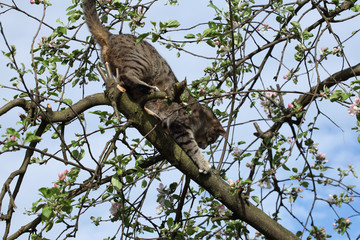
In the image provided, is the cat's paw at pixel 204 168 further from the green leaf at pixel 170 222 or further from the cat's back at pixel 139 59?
the cat's back at pixel 139 59

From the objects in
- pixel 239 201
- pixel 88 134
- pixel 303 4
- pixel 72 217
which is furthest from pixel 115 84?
pixel 303 4

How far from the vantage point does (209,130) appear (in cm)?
616

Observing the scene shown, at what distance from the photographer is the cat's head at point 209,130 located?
19.9ft

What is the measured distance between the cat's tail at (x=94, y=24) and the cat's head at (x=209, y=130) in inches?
68.5

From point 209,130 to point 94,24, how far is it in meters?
2.18

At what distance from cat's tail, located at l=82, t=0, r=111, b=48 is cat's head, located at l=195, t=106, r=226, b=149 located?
1.74 metres

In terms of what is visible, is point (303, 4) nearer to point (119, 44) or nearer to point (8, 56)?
point (119, 44)

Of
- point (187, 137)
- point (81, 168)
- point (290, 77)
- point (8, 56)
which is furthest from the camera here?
point (187, 137)

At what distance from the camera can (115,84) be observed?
400 cm

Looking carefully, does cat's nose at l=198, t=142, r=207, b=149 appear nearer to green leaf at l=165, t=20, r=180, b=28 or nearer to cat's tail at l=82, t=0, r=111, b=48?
cat's tail at l=82, t=0, r=111, b=48

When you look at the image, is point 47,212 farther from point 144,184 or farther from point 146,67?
point 146,67

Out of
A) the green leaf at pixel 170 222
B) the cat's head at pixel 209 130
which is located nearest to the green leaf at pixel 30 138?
the green leaf at pixel 170 222

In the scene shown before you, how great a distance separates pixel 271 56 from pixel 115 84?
5.99ft

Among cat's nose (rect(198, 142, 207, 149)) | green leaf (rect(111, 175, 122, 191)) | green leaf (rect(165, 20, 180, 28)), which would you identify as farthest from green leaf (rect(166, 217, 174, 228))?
cat's nose (rect(198, 142, 207, 149))
